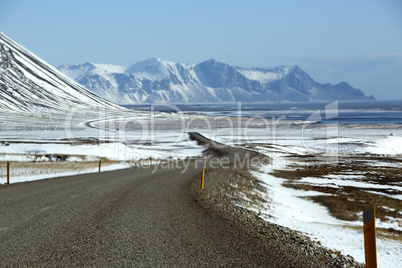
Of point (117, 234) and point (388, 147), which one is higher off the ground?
point (388, 147)

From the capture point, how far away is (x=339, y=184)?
33.7 metres

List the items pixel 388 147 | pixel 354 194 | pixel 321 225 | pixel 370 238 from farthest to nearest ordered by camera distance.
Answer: pixel 388 147
pixel 354 194
pixel 321 225
pixel 370 238

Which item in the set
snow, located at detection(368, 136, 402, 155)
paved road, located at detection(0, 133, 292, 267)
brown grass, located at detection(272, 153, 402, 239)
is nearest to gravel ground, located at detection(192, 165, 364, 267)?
paved road, located at detection(0, 133, 292, 267)

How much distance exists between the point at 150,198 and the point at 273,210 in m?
8.04

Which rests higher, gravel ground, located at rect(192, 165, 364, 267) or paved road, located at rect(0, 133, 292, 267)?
paved road, located at rect(0, 133, 292, 267)

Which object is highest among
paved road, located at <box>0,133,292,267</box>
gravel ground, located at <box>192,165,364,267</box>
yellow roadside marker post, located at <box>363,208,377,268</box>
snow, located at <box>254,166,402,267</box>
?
yellow roadside marker post, located at <box>363,208,377,268</box>

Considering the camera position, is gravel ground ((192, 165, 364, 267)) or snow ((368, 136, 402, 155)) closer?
gravel ground ((192, 165, 364, 267))

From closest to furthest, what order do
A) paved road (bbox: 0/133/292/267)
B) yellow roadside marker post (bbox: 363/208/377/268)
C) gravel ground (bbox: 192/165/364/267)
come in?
yellow roadside marker post (bbox: 363/208/377/268) < paved road (bbox: 0/133/292/267) < gravel ground (bbox: 192/165/364/267)

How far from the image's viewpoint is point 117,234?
404 inches

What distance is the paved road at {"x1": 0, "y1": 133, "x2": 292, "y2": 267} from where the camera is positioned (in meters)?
8.40

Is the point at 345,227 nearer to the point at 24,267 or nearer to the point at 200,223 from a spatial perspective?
the point at 200,223

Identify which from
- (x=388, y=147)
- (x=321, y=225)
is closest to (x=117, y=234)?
(x=321, y=225)

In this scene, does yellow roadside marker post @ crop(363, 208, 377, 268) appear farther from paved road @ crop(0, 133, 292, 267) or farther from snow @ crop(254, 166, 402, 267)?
snow @ crop(254, 166, 402, 267)

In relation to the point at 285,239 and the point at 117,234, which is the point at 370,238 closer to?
the point at 285,239
